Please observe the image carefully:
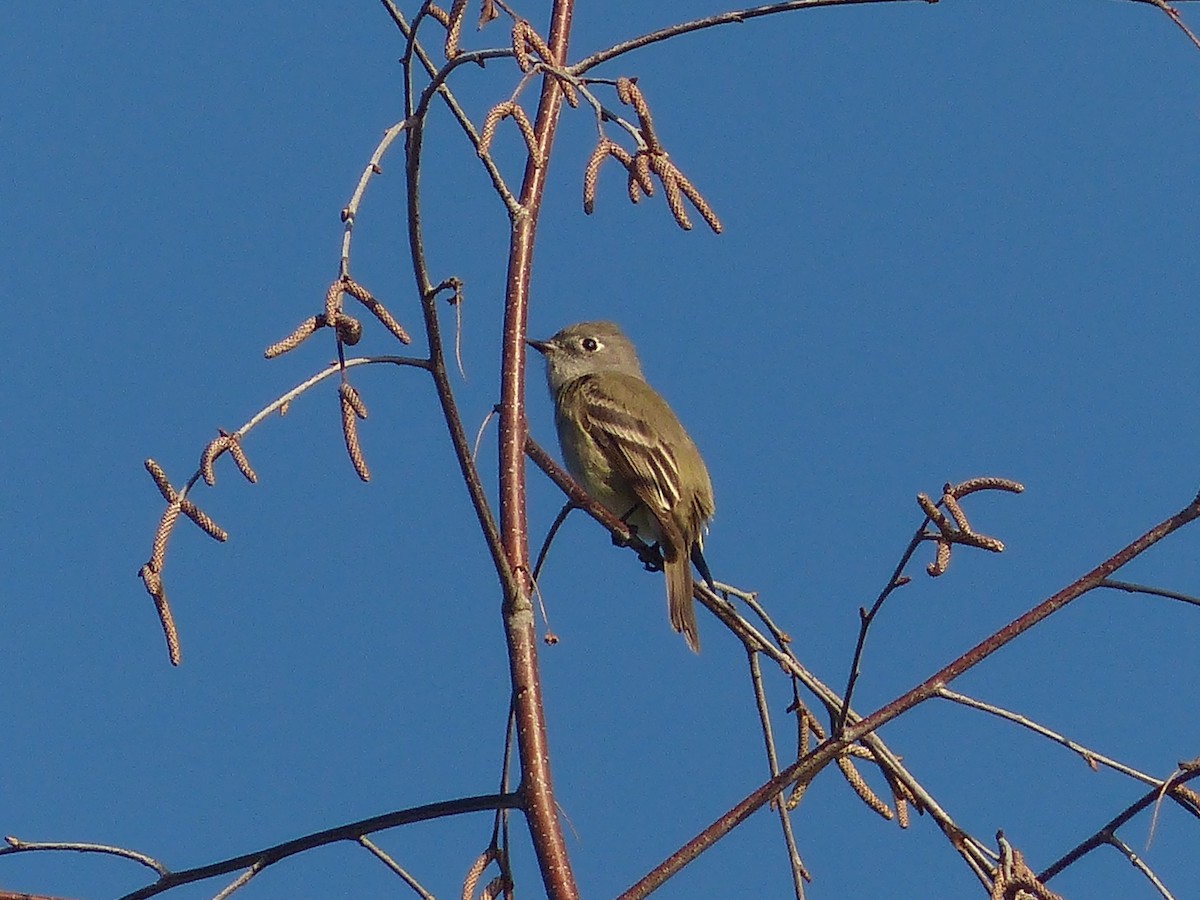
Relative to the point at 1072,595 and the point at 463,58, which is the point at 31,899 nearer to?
the point at 463,58

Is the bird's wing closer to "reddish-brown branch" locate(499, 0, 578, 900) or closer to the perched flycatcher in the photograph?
the perched flycatcher

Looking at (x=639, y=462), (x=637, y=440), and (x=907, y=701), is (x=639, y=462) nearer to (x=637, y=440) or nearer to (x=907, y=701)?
(x=637, y=440)

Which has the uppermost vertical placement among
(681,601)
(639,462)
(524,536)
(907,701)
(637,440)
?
(637,440)

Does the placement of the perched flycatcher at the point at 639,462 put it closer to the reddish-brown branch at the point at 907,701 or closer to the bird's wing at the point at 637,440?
the bird's wing at the point at 637,440

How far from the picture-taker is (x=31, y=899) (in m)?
2.68

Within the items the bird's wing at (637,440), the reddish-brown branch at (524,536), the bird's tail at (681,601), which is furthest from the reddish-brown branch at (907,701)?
the bird's wing at (637,440)

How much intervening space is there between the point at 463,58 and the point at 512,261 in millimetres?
680

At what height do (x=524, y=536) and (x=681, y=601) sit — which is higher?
(x=681, y=601)

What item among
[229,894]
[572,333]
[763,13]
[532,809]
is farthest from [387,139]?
[572,333]

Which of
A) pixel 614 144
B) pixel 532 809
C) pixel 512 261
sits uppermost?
pixel 512 261

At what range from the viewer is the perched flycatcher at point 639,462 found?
7.19 meters

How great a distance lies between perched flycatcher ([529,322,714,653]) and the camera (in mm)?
7191

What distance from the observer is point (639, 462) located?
742cm

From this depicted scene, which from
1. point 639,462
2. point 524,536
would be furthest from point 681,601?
point 524,536
